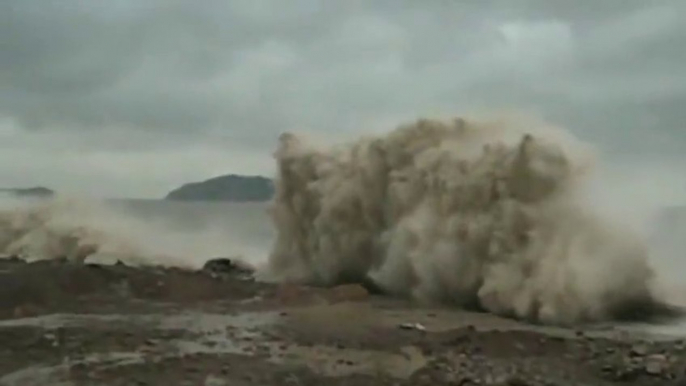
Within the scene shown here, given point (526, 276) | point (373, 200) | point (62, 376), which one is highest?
point (373, 200)

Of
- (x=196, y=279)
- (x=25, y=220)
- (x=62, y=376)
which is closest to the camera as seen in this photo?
(x=62, y=376)

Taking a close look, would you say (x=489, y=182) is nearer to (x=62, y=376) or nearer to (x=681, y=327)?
(x=681, y=327)

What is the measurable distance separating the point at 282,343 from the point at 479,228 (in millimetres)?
6179

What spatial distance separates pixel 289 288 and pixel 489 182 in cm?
412

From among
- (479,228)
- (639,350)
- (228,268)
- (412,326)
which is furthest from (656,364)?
(228,268)

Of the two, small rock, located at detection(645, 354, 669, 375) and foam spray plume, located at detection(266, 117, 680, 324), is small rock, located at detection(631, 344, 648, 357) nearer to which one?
small rock, located at detection(645, 354, 669, 375)

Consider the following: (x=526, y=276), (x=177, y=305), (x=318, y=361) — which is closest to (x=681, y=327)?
(x=526, y=276)

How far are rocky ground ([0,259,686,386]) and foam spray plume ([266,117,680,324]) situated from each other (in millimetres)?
1108

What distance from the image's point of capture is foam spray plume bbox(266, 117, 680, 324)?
16.0 m

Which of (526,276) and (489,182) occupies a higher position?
(489,182)

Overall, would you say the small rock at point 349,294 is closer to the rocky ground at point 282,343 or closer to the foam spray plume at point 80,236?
the rocky ground at point 282,343

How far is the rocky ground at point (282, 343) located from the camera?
10102 mm

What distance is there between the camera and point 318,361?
429 inches

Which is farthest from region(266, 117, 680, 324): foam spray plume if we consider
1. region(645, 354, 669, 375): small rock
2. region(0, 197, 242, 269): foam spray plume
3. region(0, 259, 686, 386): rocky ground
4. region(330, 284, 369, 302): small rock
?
region(0, 197, 242, 269): foam spray plume
